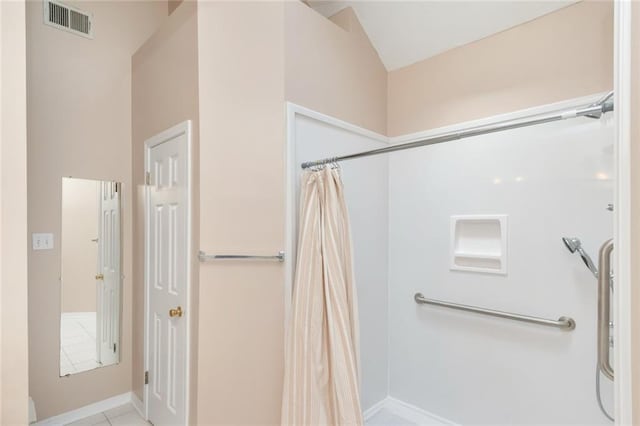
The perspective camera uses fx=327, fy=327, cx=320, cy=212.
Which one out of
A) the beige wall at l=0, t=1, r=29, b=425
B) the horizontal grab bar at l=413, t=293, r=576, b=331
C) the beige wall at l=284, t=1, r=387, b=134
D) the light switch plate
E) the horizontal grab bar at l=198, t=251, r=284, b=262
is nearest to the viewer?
the beige wall at l=0, t=1, r=29, b=425

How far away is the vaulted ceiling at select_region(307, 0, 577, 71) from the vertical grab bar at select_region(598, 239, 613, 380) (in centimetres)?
143

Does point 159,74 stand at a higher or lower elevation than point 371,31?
lower

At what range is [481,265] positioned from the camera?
212 centimetres

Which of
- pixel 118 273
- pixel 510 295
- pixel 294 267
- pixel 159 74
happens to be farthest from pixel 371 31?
pixel 118 273

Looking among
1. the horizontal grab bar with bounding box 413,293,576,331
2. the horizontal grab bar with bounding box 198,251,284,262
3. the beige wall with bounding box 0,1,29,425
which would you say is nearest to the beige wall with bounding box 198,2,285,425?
the horizontal grab bar with bounding box 198,251,284,262

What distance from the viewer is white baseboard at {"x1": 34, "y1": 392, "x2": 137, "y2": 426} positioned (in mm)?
2145

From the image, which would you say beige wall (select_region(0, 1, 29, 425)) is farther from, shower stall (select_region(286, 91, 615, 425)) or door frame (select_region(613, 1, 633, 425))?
door frame (select_region(613, 1, 633, 425))

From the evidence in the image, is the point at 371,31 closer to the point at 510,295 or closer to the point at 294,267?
the point at 294,267

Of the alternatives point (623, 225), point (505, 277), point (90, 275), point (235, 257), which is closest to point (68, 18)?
point (90, 275)

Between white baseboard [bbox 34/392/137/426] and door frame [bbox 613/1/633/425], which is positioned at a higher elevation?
door frame [bbox 613/1/633/425]

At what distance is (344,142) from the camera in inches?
90.0

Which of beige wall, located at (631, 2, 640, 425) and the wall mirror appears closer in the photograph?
beige wall, located at (631, 2, 640, 425)

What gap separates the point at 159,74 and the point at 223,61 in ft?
2.00

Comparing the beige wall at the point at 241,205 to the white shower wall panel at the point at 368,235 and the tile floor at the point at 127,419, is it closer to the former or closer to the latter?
the white shower wall panel at the point at 368,235
